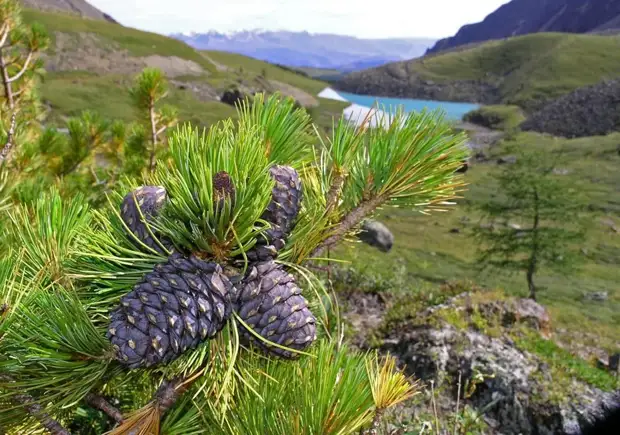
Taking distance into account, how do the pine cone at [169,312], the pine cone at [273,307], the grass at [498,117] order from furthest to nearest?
1. the grass at [498,117]
2. the pine cone at [273,307]
3. the pine cone at [169,312]

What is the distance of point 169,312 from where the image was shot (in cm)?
115

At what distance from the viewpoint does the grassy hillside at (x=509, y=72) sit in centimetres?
12419

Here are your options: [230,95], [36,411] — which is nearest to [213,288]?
[36,411]

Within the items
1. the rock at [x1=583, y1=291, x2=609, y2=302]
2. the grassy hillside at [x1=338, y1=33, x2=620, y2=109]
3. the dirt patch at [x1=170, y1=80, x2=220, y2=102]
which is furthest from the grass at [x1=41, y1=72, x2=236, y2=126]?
the grassy hillside at [x1=338, y1=33, x2=620, y2=109]

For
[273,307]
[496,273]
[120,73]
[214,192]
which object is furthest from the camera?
[120,73]

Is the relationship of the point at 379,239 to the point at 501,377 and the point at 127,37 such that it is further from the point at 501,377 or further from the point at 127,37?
the point at 127,37

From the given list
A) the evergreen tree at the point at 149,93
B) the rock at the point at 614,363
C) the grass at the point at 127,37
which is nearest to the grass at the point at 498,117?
the grass at the point at 127,37

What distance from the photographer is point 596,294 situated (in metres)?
24.3

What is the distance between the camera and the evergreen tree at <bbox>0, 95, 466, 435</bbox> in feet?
3.81

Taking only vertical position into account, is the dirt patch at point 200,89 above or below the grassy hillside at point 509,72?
below

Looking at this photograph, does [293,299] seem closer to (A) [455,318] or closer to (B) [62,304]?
(B) [62,304]

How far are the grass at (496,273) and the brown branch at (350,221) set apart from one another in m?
9.58

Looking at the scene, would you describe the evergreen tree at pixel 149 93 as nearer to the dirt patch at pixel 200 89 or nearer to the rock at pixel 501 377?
the rock at pixel 501 377

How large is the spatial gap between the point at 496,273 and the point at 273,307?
27853mm
